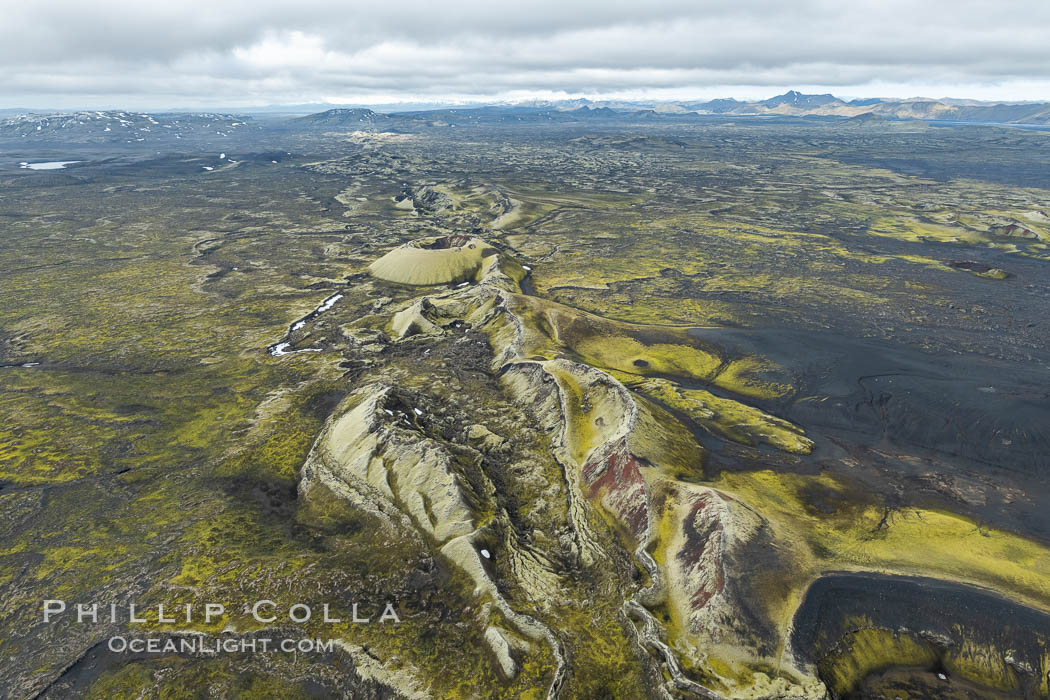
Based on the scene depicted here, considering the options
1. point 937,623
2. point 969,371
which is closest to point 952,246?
point 969,371

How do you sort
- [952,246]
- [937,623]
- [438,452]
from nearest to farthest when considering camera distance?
[937,623] < [438,452] < [952,246]

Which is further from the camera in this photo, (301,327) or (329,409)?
(301,327)

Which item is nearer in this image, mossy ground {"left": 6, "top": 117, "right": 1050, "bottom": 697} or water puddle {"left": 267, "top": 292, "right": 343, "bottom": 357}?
mossy ground {"left": 6, "top": 117, "right": 1050, "bottom": 697}

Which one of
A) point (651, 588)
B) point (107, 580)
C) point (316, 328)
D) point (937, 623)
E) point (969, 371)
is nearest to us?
point (937, 623)

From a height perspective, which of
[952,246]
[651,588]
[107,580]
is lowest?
[107,580]

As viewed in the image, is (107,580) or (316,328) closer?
(107,580)

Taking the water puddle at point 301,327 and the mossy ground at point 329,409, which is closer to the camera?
the mossy ground at point 329,409

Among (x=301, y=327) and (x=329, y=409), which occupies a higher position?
(x=301, y=327)

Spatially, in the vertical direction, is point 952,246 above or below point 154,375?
above

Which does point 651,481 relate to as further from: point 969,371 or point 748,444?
point 969,371

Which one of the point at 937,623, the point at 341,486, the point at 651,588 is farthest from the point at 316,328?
the point at 937,623
